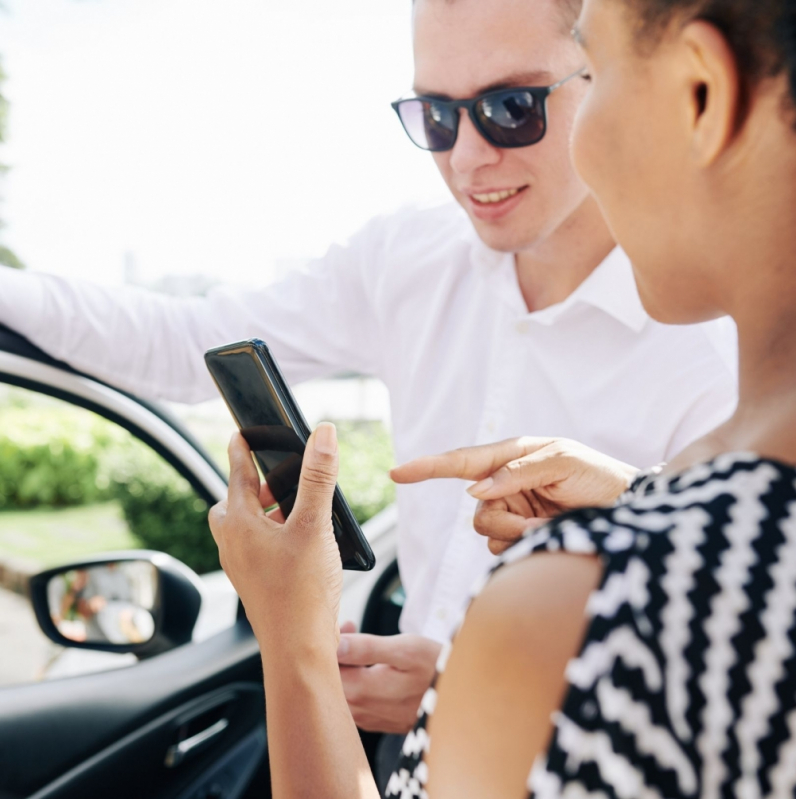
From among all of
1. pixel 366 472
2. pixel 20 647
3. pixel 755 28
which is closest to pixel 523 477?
pixel 755 28

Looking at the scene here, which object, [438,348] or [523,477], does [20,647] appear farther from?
[523,477]

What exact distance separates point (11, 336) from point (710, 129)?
1.71m

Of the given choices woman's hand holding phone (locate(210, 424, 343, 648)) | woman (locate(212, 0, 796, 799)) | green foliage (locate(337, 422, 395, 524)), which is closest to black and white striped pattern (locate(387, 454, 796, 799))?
woman (locate(212, 0, 796, 799))

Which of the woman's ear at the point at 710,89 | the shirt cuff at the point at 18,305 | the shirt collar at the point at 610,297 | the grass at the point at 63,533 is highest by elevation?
the woman's ear at the point at 710,89

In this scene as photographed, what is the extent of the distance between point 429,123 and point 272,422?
1.12 m

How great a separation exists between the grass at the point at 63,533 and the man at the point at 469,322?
710 centimetres

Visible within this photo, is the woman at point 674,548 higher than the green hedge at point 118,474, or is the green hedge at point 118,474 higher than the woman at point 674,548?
the woman at point 674,548

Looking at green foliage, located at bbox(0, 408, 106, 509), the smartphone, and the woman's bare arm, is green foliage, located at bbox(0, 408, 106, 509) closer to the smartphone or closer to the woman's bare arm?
the smartphone

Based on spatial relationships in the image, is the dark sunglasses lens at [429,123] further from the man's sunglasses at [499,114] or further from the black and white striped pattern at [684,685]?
the black and white striped pattern at [684,685]

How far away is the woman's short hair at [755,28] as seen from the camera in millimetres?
750

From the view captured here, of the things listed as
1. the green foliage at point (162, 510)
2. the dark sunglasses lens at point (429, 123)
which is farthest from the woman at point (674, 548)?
the green foliage at point (162, 510)

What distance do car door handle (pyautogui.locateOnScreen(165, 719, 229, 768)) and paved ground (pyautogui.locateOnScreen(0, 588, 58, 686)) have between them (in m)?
3.23

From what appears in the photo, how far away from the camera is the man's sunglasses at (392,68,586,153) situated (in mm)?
2002

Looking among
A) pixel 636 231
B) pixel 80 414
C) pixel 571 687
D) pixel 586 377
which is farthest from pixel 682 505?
pixel 80 414
